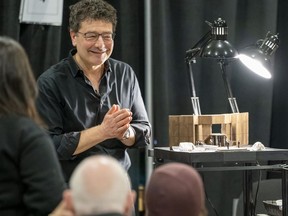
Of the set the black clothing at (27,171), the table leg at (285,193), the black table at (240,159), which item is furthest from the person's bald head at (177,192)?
the table leg at (285,193)

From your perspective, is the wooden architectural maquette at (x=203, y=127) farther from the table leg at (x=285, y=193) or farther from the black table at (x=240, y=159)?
the table leg at (x=285, y=193)

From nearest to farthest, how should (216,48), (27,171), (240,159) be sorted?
(27,171) < (240,159) < (216,48)

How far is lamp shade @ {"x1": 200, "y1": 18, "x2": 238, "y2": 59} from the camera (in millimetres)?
3086

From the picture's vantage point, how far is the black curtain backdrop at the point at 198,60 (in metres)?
3.66

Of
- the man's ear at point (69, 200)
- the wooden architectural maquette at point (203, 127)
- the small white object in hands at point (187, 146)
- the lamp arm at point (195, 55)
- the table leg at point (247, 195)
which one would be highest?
the lamp arm at point (195, 55)

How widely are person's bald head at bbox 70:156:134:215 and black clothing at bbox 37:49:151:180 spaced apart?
1.32 meters

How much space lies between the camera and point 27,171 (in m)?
1.55

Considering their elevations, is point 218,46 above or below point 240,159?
above

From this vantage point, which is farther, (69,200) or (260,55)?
(260,55)

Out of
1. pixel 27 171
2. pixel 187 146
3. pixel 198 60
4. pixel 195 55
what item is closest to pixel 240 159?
pixel 187 146

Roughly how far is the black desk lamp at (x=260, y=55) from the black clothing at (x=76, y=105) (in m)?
0.76

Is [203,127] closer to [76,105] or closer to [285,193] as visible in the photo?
[285,193]

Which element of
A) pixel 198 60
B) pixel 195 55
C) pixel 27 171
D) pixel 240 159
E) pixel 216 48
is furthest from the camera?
pixel 198 60

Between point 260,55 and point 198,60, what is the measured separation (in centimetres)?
77
